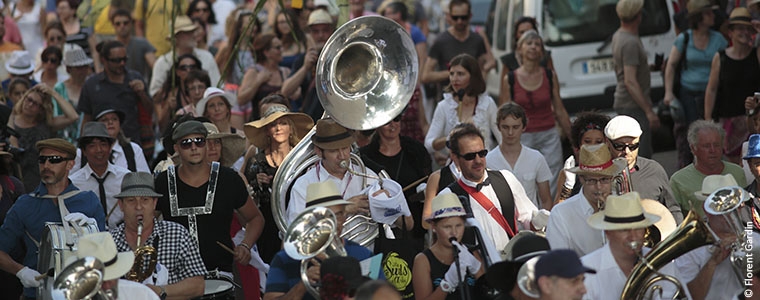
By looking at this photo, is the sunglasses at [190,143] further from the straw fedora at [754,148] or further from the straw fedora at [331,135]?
the straw fedora at [754,148]

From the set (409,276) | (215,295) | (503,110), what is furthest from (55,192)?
(503,110)

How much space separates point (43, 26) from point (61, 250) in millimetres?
9574

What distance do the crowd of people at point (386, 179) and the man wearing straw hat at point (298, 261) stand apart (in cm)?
1

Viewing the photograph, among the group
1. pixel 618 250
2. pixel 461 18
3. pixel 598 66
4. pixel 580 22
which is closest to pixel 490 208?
pixel 618 250

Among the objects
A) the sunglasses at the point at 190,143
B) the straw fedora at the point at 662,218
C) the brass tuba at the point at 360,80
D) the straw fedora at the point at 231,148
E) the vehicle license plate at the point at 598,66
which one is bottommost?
the vehicle license plate at the point at 598,66

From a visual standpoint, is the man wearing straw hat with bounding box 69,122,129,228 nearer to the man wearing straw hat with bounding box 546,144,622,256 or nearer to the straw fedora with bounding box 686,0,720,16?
the man wearing straw hat with bounding box 546,144,622,256

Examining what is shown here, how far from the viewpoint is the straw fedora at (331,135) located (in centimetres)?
852

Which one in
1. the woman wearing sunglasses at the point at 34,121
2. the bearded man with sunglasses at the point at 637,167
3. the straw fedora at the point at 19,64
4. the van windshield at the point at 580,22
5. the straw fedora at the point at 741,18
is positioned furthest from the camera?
the van windshield at the point at 580,22

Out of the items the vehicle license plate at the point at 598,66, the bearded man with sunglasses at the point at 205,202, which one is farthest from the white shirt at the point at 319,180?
the vehicle license plate at the point at 598,66

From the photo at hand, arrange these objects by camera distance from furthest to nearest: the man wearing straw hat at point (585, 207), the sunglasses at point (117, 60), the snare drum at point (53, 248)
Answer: the sunglasses at point (117, 60) < the snare drum at point (53, 248) < the man wearing straw hat at point (585, 207)

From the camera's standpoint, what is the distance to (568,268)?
249 inches

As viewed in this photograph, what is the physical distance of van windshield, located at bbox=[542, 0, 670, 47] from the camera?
14.0 metres

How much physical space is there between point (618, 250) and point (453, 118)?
409 centimetres

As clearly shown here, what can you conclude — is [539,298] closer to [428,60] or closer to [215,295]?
[215,295]
